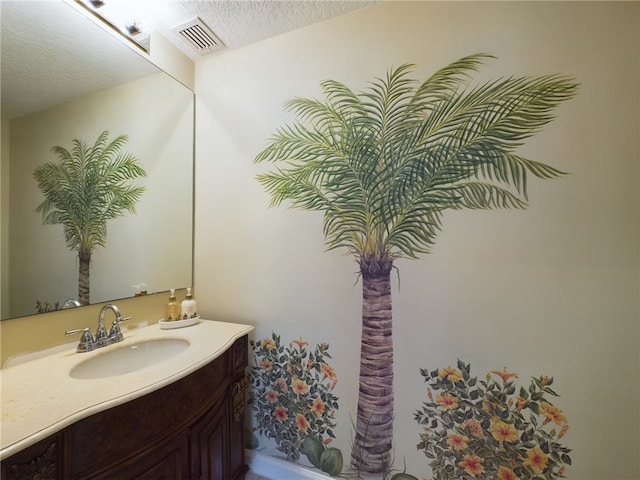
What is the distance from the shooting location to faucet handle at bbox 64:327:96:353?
993 millimetres

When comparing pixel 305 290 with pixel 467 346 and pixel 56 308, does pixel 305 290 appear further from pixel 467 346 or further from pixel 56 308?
pixel 56 308

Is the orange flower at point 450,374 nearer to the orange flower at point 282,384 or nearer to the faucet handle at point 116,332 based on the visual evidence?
the orange flower at point 282,384

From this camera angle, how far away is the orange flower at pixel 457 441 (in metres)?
1.06

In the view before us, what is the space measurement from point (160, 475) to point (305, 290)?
84 centimetres

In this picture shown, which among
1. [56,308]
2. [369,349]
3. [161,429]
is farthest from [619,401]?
[56,308]

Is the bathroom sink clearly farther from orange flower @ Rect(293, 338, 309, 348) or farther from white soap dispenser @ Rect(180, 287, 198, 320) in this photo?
orange flower @ Rect(293, 338, 309, 348)

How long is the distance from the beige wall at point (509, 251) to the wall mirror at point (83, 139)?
19.8 inches

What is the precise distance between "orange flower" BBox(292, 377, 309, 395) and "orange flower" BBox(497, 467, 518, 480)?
0.88 metres

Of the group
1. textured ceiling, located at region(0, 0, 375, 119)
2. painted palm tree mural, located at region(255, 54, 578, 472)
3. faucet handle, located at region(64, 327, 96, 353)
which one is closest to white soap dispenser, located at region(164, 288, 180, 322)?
faucet handle, located at region(64, 327, 96, 353)

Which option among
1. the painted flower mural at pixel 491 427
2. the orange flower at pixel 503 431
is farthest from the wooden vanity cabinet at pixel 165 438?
the orange flower at pixel 503 431

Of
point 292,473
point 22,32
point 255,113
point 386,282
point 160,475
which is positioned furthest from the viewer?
point 255,113

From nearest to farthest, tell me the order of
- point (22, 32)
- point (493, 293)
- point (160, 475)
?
1. point (160, 475)
2. point (22, 32)
3. point (493, 293)

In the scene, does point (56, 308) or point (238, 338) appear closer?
point (56, 308)

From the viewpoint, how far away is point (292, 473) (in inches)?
51.6
